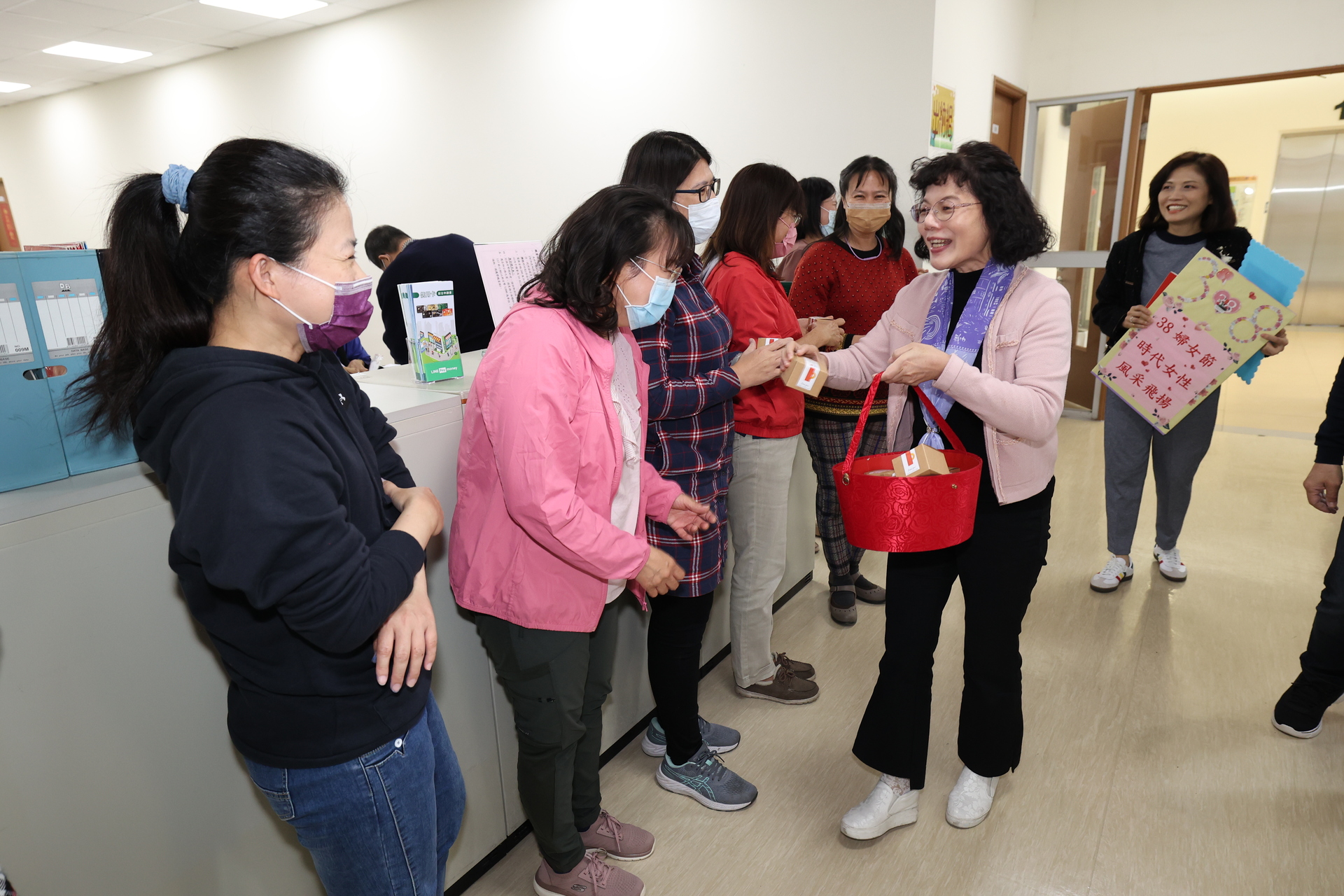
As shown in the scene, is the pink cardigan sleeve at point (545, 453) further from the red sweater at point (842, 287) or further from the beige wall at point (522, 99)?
the beige wall at point (522, 99)

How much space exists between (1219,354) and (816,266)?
1330 millimetres

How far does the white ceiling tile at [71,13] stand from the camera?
17.4 ft

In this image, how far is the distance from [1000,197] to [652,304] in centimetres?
73

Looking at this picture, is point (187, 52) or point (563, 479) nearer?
point (563, 479)

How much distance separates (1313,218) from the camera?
9633mm

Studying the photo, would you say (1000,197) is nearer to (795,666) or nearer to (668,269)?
(668,269)

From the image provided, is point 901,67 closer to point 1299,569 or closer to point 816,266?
point 816,266

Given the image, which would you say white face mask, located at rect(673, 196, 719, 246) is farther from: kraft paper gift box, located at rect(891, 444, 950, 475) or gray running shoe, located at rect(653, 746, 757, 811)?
gray running shoe, located at rect(653, 746, 757, 811)

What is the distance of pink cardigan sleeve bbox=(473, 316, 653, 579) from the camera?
119cm

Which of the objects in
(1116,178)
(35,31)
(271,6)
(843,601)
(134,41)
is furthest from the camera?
(134,41)

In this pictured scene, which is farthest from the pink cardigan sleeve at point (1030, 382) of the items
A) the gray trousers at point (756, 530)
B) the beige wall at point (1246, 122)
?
the beige wall at point (1246, 122)

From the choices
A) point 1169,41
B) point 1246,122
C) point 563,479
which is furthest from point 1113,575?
point 1246,122

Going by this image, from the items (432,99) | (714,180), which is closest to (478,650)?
(714,180)

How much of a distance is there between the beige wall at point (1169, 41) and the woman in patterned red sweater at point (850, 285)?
350cm
